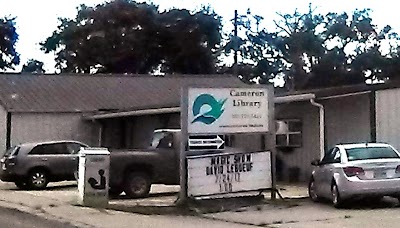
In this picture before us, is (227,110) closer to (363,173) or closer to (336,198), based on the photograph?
(336,198)

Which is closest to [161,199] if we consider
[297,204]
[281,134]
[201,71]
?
[297,204]

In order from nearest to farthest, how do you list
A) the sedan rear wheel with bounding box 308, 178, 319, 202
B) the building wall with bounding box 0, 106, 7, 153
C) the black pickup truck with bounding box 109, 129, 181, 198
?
the sedan rear wheel with bounding box 308, 178, 319, 202 → the black pickup truck with bounding box 109, 129, 181, 198 → the building wall with bounding box 0, 106, 7, 153

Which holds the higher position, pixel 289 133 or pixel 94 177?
pixel 289 133

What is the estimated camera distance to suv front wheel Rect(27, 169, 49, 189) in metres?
26.3

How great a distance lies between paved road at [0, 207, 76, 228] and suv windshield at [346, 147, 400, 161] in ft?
20.4

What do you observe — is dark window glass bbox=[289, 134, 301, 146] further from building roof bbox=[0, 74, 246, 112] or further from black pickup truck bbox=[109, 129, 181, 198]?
building roof bbox=[0, 74, 246, 112]

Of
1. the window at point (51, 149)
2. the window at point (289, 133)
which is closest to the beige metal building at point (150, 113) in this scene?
the window at point (289, 133)

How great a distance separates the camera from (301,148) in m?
27.1

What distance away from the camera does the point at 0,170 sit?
88.5 ft

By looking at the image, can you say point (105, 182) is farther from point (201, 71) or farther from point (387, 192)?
point (201, 71)

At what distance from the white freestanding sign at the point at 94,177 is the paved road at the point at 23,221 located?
168 centimetres

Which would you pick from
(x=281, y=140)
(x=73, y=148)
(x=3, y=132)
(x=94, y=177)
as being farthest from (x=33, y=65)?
(x=94, y=177)

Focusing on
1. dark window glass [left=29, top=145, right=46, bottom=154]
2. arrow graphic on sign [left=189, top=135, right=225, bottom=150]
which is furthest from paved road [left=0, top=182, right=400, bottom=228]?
dark window glass [left=29, top=145, right=46, bottom=154]

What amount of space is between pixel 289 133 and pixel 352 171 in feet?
35.4
